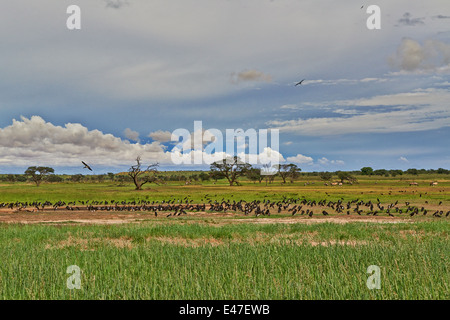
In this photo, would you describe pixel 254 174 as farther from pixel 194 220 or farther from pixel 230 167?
pixel 194 220

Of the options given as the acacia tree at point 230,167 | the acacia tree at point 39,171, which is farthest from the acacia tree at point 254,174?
the acacia tree at point 39,171

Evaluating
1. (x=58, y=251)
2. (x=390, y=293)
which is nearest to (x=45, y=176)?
(x=58, y=251)

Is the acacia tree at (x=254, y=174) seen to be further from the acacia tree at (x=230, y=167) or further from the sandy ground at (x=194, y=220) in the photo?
the sandy ground at (x=194, y=220)

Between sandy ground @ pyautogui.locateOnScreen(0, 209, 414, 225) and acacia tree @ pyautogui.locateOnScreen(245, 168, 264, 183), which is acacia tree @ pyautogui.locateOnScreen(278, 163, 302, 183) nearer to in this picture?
acacia tree @ pyautogui.locateOnScreen(245, 168, 264, 183)

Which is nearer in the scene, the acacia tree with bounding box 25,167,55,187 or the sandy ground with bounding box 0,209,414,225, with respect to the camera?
the sandy ground with bounding box 0,209,414,225

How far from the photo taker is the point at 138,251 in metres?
12.8

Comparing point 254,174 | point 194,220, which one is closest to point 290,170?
point 254,174

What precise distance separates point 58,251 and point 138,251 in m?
3.07

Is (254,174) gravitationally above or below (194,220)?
above

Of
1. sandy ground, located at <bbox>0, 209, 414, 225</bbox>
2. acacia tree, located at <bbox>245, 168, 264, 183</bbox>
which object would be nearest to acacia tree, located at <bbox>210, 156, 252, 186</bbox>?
acacia tree, located at <bbox>245, 168, 264, 183</bbox>

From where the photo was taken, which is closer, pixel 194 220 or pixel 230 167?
pixel 194 220
